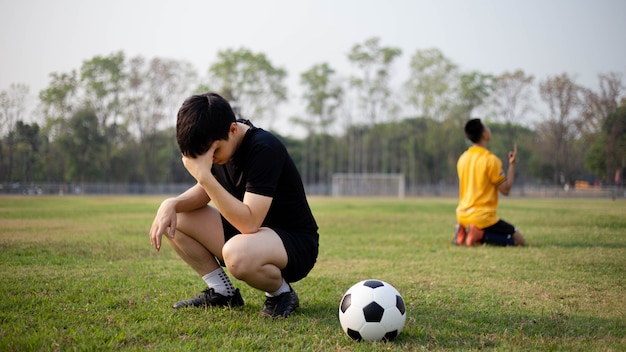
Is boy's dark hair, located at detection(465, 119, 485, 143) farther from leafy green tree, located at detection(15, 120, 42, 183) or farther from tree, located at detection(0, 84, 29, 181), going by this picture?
leafy green tree, located at detection(15, 120, 42, 183)

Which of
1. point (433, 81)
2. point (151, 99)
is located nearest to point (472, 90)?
point (433, 81)

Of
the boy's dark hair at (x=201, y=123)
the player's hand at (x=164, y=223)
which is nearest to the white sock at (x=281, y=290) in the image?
the player's hand at (x=164, y=223)

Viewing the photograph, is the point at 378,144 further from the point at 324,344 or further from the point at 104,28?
the point at 324,344

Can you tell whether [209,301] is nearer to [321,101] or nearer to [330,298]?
[330,298]

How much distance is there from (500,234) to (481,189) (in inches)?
30.2

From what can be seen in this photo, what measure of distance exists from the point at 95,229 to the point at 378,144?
4520 centimetres

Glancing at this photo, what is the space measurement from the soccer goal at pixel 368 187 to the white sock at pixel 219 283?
145 feet

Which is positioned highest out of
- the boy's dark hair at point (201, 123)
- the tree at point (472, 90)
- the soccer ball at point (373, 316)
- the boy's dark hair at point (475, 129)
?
the tree at point (472, 90)

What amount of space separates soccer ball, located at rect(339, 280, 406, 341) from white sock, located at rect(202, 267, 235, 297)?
41.6 inches

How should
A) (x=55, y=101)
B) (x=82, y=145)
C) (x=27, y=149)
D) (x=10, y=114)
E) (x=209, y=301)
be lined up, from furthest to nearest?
1. (x=82, y=145)
2. (x=55, y=101)
3. (x=27, y=149)
4. (x=10, y=114)
5. (x=209, y=301)

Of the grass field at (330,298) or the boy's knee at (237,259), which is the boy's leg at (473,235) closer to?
the grass field at (330,298)

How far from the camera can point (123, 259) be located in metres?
6.73

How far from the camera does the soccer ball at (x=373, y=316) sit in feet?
10.3

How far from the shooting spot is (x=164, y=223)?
3.65 metres
